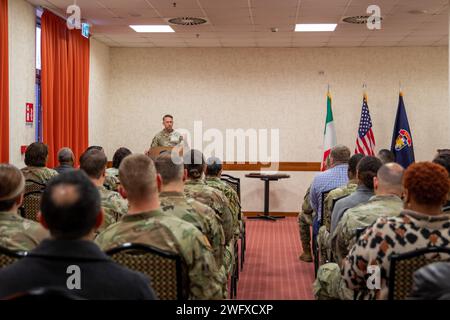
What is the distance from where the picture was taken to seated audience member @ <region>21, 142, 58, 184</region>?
5.47 m

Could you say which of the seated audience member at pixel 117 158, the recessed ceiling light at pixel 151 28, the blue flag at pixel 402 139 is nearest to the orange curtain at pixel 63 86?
the recessed ceiling light at pixel 151 28

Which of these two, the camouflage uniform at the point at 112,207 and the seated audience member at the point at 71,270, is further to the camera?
the camouflage uniform at the point at 112,207

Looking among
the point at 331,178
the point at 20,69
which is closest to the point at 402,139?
the point at 331,178

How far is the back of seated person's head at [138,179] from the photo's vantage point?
8.38ft

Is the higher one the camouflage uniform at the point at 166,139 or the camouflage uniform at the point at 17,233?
the camouflage uniform at the point at 166,139

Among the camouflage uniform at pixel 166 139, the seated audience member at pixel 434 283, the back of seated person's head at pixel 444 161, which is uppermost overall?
the camouflage uniform at pixel 166 139

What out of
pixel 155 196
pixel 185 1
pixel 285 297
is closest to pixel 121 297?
pixel 155 196

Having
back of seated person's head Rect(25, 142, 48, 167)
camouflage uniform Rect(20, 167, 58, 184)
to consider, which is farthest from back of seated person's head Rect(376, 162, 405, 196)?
back of seated person's head Rect(25, 142, 48, 167)

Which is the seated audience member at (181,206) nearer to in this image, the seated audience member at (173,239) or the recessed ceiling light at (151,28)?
the seated audience member at (173,239)

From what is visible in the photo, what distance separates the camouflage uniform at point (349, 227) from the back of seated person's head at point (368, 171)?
65 cm

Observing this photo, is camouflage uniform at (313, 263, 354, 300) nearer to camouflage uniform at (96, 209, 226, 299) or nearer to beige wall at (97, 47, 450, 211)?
camouflage uniform at (96, 209, 226, 299)

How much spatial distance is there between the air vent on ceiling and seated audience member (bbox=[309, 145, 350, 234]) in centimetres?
362

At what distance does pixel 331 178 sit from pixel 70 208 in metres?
4.44
